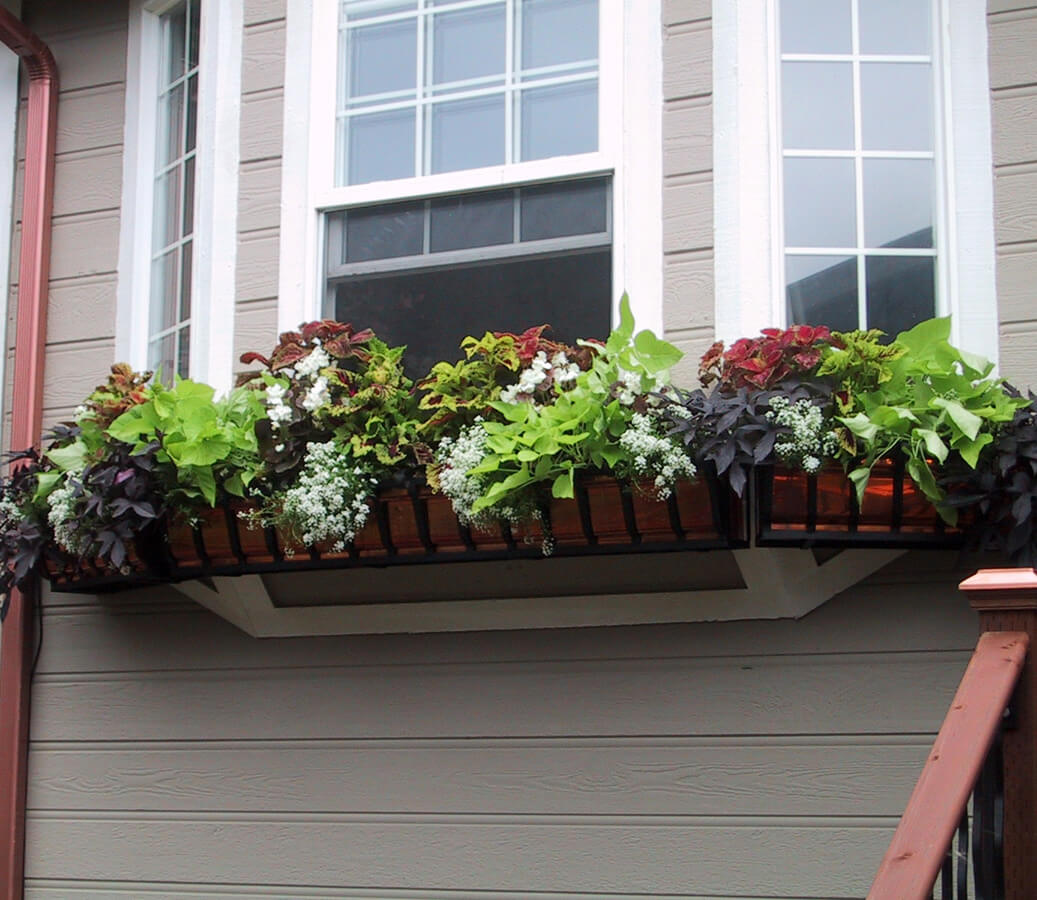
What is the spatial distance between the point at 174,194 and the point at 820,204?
5.92 ft

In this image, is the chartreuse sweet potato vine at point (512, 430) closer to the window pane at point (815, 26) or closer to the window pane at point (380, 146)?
the window pane at point (380, 146)

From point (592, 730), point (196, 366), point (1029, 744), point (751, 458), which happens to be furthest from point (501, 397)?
point (1029, 744)

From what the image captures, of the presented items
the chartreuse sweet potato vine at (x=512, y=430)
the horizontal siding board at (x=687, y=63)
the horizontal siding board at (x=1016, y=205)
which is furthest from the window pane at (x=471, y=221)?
the horizontal siding board at (x=1016, y=205)

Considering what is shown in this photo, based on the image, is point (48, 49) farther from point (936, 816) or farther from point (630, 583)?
point (936, 816)

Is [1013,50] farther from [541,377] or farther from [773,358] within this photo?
[541,377]

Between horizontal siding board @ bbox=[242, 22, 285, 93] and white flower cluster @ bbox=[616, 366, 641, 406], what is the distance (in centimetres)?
144

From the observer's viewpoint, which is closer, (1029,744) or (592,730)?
(1029,744)

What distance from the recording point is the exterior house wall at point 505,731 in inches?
124

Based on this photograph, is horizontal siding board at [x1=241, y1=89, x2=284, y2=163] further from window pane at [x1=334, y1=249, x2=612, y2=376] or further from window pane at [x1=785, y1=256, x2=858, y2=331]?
window pane at [x1=785, y1=256, x2=858, y2=331]

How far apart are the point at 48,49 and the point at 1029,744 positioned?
11.0ft

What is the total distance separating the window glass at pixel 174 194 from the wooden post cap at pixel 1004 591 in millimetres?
2323

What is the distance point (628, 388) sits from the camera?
Result: 2.95 meters

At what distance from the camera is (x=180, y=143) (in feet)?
13.5

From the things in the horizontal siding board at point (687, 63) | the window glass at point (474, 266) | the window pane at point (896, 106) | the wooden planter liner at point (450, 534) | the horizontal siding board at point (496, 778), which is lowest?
the horizontal siding board at point (496, 778)
